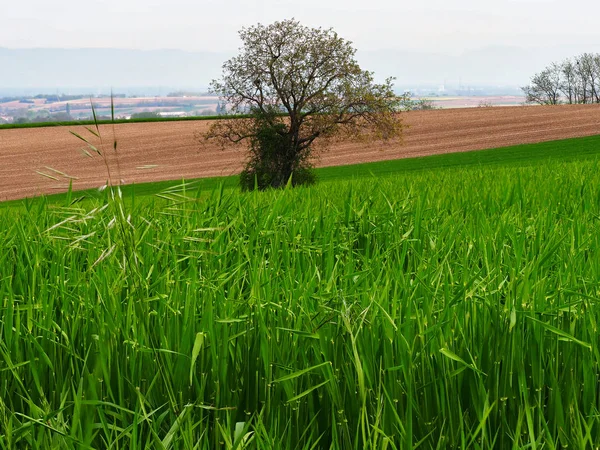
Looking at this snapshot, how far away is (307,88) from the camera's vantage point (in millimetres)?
29969

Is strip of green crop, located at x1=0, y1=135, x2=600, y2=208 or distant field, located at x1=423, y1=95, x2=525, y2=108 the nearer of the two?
strip of green crop, located at x1=0, y1=135, x2=600, y2=208

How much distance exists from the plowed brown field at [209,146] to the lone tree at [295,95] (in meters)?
11.5

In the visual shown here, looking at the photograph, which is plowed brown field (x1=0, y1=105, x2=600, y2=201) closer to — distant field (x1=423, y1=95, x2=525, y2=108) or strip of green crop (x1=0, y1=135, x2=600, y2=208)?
strip of green crop (x1=0, y1=135, x2=600, y2=208)

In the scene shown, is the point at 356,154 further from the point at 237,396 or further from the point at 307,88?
the point at 237,396

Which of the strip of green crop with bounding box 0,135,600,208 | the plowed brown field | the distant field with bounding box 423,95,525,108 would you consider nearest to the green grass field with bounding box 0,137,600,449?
the strip of green crop with bounding box 0,135,600,208

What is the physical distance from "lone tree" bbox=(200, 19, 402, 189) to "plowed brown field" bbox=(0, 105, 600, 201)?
11459mm

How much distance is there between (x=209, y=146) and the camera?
52.1 metres

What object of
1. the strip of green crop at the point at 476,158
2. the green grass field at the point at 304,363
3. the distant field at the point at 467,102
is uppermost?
the distant field at the point at 467,102

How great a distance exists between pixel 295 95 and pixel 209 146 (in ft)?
75.3

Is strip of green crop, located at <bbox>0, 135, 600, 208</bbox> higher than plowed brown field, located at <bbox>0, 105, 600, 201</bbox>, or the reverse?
plowed brown field, located at <bbox>0, 105, 600, 201</bbox>

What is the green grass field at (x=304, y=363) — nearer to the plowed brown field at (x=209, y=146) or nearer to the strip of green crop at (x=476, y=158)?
the strip of green crop at (x=476, y=158)

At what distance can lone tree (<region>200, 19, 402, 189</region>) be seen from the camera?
29797 millimetres

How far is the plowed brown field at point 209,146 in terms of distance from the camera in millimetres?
44500

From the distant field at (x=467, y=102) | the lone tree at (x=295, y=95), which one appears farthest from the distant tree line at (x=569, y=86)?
the lone tree at (x=295, y=95)
